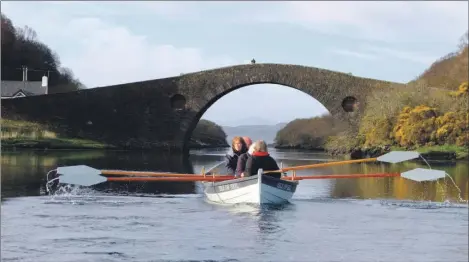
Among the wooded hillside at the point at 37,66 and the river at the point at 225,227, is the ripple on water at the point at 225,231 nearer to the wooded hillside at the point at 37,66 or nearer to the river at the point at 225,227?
the river at the point at 225,227

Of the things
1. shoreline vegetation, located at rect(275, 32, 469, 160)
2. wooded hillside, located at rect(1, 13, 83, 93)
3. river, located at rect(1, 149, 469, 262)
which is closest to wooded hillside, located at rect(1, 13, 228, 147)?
wooded hillside, located at rect(1, 13, 83, 93)

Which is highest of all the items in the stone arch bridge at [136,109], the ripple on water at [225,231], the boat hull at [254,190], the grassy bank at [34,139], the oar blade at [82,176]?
the stone arch bridge at [136,109]

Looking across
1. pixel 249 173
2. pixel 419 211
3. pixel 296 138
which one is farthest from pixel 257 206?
pixel 296 138

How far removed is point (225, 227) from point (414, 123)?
93.7 feet

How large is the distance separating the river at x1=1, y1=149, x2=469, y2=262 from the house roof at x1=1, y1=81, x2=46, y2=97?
44.0 metres

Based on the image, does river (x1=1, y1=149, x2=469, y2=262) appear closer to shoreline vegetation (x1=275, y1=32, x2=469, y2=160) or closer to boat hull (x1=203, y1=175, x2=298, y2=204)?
boat hull (x1=203, y1=175, x2=298, y2=204)

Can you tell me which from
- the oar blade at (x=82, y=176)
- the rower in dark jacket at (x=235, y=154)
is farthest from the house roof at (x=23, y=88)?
the oar blade at (x=82, y=176)

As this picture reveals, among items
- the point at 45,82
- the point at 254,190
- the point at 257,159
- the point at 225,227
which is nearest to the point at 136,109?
the point at 45,82

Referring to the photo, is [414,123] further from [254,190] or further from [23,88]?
[23,88]

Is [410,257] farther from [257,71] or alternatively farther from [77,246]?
[257,71]

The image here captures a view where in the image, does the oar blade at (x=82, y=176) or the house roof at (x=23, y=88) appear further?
the house roof at (x=23, y=88)

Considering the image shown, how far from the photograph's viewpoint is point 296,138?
2496 inches

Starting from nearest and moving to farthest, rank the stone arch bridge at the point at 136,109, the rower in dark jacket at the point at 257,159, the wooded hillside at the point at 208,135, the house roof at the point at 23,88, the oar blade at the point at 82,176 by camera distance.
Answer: the oar blade at the point at 82,176, the rower in dark jacket at the point at 257,159, the stone arch bridge at the point at 136,109, the house roof at the point at 23,88, the wooded hillside at the point at 208,135

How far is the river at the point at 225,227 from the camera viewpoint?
10805 mm
